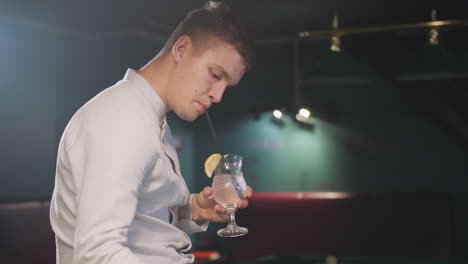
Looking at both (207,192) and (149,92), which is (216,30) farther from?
(207,192)

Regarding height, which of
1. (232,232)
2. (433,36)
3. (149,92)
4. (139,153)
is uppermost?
(433,36)

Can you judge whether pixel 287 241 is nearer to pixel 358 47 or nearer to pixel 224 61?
pixel 358 47

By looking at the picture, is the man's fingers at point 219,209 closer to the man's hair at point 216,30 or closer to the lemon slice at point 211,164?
the lemon slice at point 211,164

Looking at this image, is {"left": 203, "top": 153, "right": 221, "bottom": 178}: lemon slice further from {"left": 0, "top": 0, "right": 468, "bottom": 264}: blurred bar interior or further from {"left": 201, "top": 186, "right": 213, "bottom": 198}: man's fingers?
{"left": 0, "top": 0, "right": 468, "bottom": 264}: blurred bar interior

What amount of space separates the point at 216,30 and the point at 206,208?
0.78m

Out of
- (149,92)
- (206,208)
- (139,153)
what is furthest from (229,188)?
(139,153)

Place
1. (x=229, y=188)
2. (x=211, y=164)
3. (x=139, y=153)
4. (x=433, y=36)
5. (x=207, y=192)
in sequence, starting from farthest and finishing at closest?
1. (x=433, y=36)
2. (x=211, y=164)
3. (x=229, y=188)
4. (x=207, y=192)
5. (x=139, y=153)

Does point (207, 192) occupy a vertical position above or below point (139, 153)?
below

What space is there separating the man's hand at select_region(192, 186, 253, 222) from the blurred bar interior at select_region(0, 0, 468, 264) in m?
3.56

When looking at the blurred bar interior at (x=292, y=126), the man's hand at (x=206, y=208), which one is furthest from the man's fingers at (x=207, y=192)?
the blurred bar interior at (x=292, y=126)

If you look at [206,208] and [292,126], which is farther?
[292,126]

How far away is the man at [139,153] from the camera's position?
1334mm

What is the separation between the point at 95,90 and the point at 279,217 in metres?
3.24

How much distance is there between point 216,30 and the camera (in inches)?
68.4
